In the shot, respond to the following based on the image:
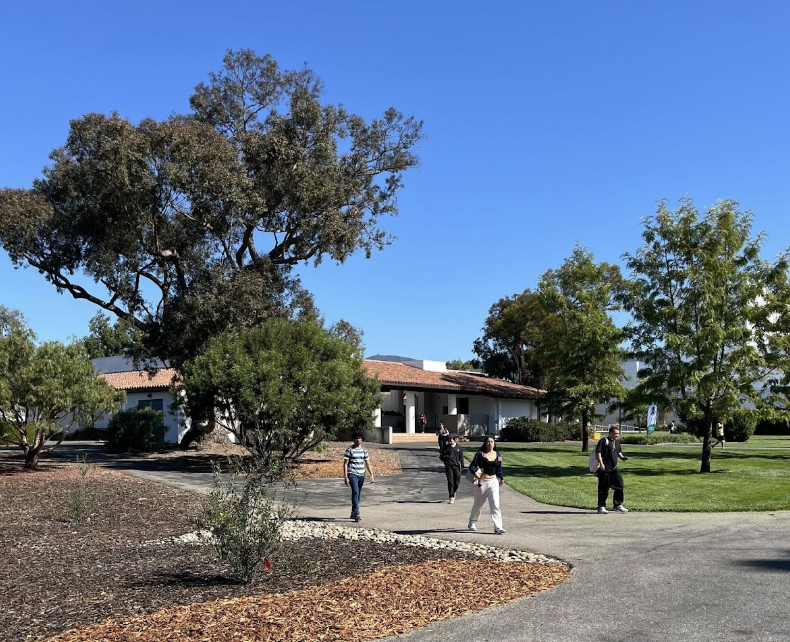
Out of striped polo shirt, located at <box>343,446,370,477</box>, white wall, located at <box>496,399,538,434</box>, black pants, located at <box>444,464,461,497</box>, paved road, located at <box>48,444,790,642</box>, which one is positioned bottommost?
paved road, located at <box>48,444,790,642</box>

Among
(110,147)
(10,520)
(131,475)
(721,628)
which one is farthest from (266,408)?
(721,628)

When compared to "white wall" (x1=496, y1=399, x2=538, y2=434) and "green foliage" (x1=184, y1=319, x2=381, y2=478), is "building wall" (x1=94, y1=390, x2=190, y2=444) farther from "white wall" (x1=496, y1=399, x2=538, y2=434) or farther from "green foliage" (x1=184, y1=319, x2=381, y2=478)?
"white wall" (x1=496, y1=399, x2=538, y2=434)

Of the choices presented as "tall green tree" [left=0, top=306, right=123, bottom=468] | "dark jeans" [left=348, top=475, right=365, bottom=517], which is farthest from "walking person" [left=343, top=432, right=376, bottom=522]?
"tall green tree" [left=0, top=306, right=123, bottom=468]

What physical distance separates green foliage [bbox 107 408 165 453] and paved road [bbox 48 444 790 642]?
662 inches

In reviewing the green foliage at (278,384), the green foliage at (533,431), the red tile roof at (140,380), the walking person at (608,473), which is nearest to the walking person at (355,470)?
the walking person at (608,473)

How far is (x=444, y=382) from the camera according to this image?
49375 millimetres

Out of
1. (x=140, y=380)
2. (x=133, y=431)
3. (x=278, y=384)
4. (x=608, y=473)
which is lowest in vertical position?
(x=608, y=473)

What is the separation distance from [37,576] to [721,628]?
7.12 metres

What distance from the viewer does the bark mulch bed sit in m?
6.52

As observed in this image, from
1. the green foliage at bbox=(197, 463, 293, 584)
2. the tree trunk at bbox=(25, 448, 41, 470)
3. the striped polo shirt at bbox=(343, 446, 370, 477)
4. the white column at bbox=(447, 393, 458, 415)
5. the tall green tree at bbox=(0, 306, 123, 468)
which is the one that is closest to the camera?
the green foliage at bbox=(197, 463, 293, 584)

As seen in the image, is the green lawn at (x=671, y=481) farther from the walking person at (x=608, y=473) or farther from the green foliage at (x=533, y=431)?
the green foliage at (x=533, y=431)

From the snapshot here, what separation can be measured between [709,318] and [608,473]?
8949 millimetres

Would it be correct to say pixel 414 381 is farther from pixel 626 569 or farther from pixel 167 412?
pixel 626 569

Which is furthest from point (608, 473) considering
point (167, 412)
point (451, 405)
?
point (451, 405)
